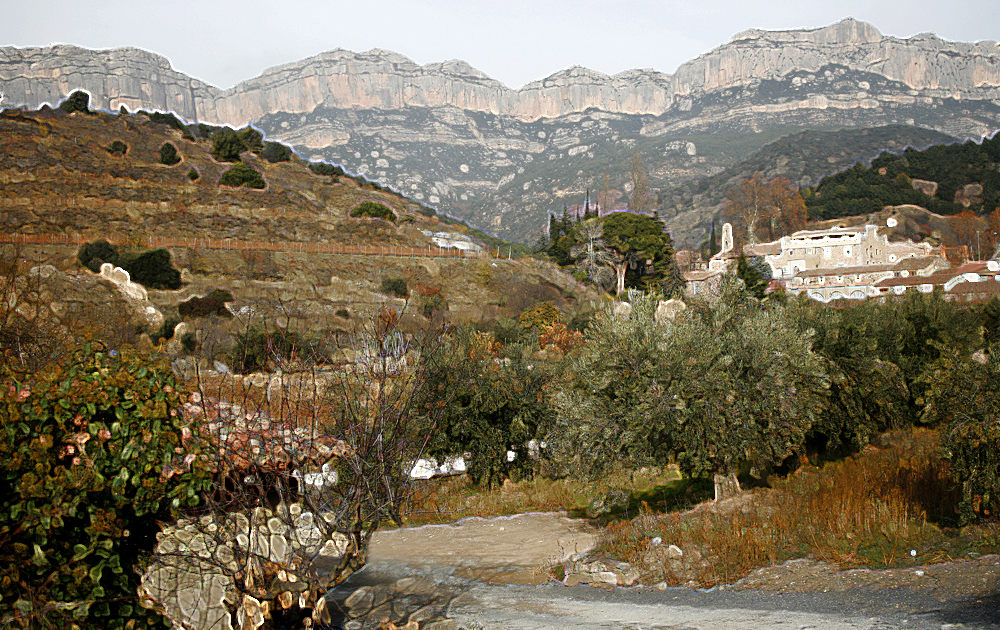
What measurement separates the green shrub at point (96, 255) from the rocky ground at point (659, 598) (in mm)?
43736

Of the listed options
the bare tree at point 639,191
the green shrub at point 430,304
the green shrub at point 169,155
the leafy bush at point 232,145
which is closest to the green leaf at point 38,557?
the green shrub at point 430,304

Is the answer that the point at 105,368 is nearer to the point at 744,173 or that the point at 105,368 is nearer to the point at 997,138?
the point at 997,138

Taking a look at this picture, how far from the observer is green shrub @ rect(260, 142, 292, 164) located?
258 ft

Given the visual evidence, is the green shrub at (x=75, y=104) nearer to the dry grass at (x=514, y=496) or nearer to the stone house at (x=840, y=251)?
the dry grass at (x=514, y=496)

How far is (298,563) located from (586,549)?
7.94m

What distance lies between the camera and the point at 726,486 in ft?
48.2

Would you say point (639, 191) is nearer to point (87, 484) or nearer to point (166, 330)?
point (166, 330)

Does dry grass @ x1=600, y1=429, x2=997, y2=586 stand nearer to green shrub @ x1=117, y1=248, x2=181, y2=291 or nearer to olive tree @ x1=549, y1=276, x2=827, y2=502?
olive tree @ x1=549, y1=276, x2=827, y2=502

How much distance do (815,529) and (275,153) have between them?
79.0 metres

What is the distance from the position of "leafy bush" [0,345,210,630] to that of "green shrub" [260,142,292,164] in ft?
255

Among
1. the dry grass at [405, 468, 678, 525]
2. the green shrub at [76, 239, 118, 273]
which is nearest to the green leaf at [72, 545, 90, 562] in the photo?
the dry grass at [405, 468, 678, 525]

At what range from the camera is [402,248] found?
196ft

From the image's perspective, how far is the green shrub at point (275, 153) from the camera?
78562 millimetres

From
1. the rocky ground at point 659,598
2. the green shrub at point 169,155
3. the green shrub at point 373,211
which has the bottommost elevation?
the rocky ground at point 659,598
